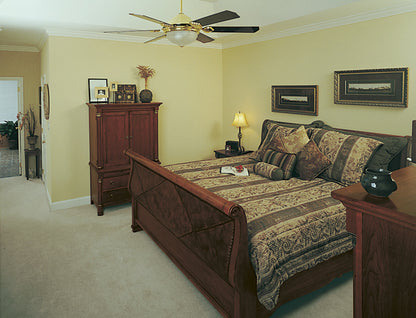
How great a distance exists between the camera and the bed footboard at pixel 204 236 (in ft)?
6.53

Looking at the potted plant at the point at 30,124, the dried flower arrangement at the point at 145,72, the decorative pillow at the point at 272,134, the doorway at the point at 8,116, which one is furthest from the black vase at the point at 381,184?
the doorway at the point at 8,116

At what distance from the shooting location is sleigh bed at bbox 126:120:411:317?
6.67ft

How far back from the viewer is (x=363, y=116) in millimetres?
3666

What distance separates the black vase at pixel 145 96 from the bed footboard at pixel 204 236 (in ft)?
5.42

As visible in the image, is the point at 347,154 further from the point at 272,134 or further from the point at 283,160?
the point at 272,134

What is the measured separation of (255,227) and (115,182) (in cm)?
280

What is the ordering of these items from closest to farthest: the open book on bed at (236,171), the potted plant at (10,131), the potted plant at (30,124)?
the open book on bed at (236,171), the potted plant at (30,124), the potted plant at (10,131)

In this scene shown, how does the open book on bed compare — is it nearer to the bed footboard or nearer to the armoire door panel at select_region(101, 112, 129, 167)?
the bed footboard

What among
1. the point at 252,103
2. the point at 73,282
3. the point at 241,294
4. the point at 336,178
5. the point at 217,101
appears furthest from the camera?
the point at 217,101

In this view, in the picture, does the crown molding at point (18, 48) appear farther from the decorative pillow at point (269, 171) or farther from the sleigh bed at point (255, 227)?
the decorative pillow at point (269, 171)

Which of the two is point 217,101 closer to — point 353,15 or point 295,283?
point 353,15

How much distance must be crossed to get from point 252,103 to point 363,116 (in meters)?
1.90

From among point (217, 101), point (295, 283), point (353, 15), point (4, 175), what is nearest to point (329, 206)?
point (295, 283)

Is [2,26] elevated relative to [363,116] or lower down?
elevated
